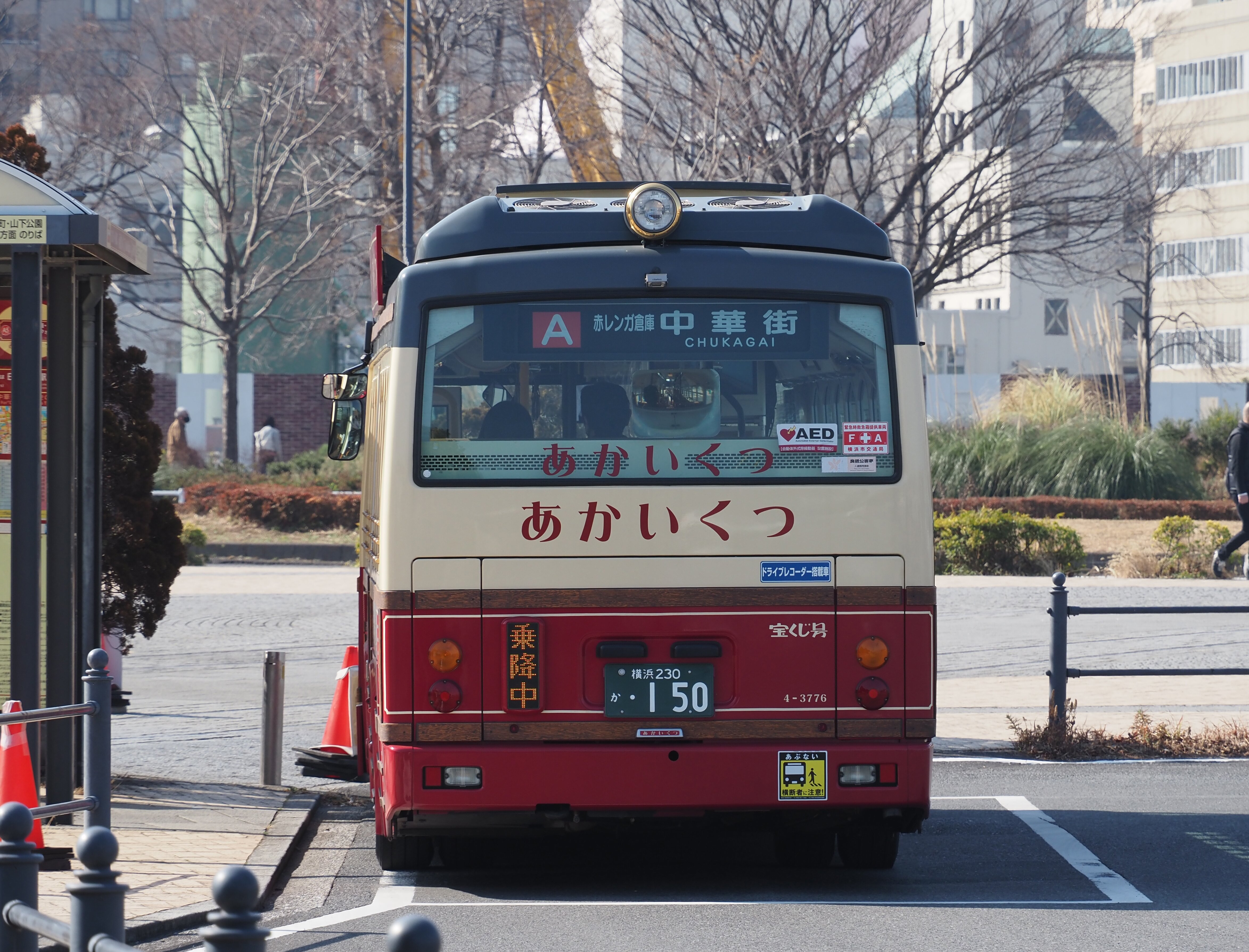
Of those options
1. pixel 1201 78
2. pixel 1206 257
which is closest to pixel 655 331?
pixel 1206 257

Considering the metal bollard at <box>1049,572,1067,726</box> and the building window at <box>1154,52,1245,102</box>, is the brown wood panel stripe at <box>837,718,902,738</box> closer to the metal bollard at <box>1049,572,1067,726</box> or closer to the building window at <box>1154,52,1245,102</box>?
the metal bollard at <box>1049,572,1067,726</box>

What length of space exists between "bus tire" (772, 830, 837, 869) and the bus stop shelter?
3.53m

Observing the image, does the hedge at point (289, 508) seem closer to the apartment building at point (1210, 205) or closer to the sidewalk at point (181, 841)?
the sidewalk at point (181, 841)

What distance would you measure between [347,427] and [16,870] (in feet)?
19.0

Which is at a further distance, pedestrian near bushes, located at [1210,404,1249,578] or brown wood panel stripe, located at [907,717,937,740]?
pedestrian near bushes, located at [1210,404,1249,578]

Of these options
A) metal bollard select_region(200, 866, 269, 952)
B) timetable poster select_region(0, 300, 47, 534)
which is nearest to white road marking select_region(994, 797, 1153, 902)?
metal bollard select_region(200, 866, 269, 952)

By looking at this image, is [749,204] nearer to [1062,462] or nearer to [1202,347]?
[1062,462]

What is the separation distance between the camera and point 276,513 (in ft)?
92.1

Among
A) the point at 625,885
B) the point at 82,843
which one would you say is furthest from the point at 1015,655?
the point at 82,843

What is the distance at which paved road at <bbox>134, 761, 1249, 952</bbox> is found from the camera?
620 cm

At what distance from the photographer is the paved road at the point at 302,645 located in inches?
432

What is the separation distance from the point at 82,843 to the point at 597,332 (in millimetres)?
3802

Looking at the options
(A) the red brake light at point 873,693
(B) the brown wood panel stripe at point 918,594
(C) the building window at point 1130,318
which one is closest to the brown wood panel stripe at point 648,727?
(A) the red brake light at point 873,693

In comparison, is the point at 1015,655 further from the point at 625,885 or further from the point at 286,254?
the point at 286,254
